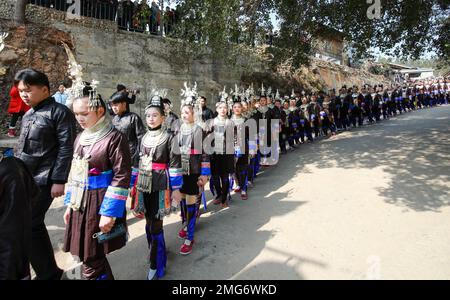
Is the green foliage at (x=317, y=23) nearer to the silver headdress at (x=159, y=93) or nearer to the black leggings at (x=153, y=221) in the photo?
the silver headdress at (x=159, y=93)

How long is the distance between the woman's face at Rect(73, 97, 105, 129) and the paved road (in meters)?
1.73

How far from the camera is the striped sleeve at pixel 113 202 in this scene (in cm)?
261

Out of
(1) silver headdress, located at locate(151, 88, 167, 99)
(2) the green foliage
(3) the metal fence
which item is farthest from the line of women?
(3) the metal fence

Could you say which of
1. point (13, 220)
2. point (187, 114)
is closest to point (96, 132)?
point (13, 220)

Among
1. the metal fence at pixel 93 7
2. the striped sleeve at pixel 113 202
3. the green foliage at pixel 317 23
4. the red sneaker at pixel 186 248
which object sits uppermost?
the metal fence at pixel 93 7

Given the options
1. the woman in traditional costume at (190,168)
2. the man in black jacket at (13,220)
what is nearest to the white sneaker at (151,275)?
the woman in traditional costume at (190,168)

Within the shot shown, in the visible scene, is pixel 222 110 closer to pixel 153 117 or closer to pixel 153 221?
pixel 153 117

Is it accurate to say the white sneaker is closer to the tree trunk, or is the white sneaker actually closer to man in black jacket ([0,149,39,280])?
man in black jacket ([0,149,39,280])

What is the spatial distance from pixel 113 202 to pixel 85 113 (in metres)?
0.81

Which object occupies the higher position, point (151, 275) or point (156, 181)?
point (156, 181)

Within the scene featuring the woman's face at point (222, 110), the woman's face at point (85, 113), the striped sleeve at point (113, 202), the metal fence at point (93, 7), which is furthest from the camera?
the metal fence at point (93, 7)

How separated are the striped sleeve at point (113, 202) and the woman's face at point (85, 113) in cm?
61

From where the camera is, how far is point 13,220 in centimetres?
180
